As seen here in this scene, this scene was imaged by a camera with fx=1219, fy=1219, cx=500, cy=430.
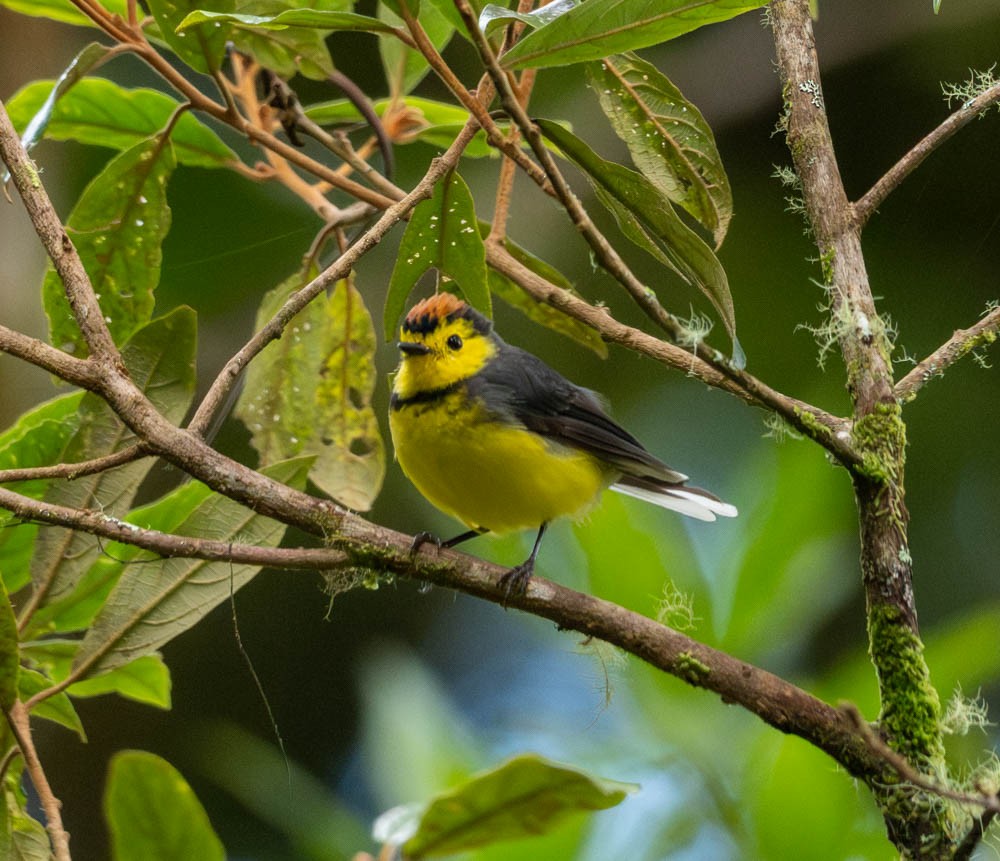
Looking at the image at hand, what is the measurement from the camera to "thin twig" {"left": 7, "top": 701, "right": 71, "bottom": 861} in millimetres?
1403

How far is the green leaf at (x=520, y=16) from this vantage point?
1391 millimetres

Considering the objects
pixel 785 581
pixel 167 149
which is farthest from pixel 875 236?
pixel 167 149

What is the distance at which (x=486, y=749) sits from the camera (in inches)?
98.3

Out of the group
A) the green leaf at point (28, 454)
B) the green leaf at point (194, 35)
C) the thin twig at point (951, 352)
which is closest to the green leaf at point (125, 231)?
the green leaf at point (194, 35)

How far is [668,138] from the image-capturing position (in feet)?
5.87

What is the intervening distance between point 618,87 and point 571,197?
0.47 metres

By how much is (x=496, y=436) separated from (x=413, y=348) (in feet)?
0.94

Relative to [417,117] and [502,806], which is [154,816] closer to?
[502,806]

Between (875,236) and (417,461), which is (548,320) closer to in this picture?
(417,461)

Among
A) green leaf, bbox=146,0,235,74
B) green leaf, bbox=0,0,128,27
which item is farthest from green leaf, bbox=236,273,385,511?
green leaf, bbox=0,0,128,27

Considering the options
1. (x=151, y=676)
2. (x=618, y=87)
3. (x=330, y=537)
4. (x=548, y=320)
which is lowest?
(x=151, y=676)

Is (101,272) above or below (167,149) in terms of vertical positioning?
below

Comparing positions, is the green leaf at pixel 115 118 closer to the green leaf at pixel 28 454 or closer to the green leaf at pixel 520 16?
the green leaf at pixel 28 454

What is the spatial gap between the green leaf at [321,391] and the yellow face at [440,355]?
0.12 metres
